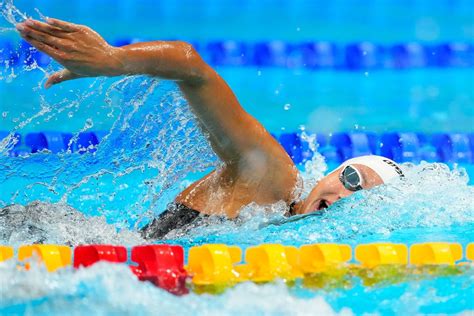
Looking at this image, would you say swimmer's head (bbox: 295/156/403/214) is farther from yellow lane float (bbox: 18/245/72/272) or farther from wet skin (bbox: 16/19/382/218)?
yellow lane float (bbox: 18/245/72/272)

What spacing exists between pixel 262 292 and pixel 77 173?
168 cm

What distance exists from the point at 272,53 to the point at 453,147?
4.48ft

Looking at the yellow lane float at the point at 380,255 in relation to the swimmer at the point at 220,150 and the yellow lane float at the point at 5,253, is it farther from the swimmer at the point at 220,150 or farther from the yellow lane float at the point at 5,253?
the yellow lane float at the point at 5,253

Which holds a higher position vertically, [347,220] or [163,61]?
[163,61]

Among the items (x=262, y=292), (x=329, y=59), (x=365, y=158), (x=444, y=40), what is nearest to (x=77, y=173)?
(x=365, y=158)

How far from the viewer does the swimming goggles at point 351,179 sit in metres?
2.62

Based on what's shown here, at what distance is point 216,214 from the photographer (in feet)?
8.43

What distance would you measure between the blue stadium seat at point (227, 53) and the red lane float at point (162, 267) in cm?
337

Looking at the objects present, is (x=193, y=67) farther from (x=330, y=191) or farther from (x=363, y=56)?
(x=363, y=56)

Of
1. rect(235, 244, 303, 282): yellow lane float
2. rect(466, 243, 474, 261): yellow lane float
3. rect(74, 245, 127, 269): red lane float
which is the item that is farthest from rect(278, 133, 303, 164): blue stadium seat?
rect(74, 245, 127, 269): red lane float

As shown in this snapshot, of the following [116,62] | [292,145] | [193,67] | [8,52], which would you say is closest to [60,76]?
[116,62]

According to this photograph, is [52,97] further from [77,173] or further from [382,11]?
[382,11]

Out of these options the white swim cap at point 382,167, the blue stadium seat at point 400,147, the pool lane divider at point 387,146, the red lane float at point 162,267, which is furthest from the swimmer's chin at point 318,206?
the blue stadium seat at point 400,147

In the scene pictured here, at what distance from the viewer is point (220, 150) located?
250 centimetres
